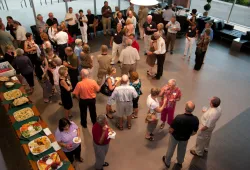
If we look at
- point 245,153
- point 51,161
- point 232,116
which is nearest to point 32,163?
point 51,161

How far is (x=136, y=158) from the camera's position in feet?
13.6

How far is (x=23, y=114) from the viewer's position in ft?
12.9

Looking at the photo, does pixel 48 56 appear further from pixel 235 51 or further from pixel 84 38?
pixel 235 51

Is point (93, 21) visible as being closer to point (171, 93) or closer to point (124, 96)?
point (124, 96)

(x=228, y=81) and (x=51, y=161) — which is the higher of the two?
(x=51, y=161)

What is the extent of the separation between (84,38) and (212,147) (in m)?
5.94

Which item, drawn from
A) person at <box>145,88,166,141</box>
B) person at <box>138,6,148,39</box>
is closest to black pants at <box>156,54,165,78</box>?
person at <box>145,88,166,141</box>

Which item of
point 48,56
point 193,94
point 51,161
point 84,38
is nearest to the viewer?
point 51,161

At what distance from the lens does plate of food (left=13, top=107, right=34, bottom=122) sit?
12.6ft

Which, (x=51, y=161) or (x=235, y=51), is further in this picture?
(x=235, y=51)

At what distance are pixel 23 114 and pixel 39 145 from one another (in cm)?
85

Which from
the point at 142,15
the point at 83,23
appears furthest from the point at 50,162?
the point at 142,15

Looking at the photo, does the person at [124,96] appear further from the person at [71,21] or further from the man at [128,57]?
the person at [71,21]

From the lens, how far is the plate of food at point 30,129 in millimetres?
3539
